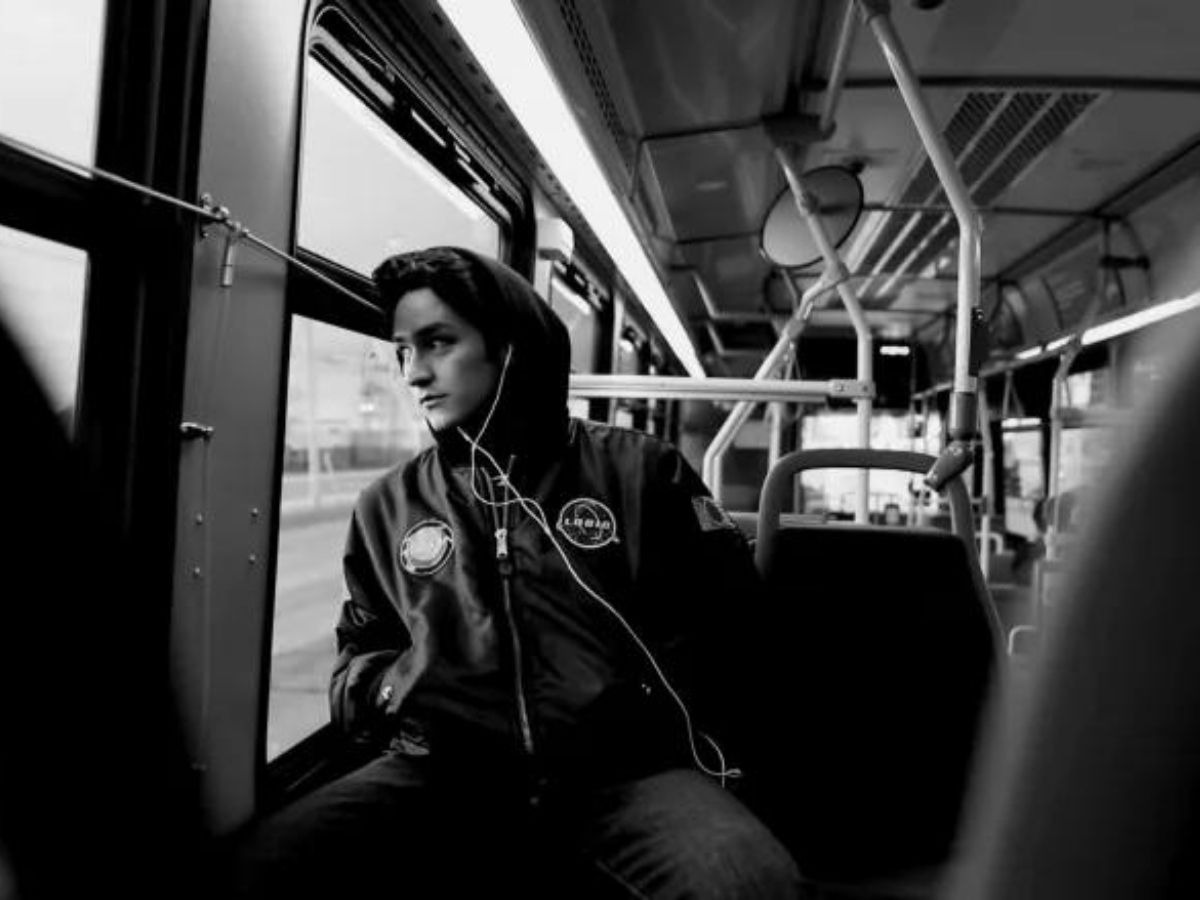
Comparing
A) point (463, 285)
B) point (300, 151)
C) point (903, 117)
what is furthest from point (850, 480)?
point (300, 151)

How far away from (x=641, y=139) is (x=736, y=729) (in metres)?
2.34

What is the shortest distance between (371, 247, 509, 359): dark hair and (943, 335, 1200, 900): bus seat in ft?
4.78

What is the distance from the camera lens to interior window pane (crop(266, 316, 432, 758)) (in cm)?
173

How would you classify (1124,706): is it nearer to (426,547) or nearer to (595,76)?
(426,547)

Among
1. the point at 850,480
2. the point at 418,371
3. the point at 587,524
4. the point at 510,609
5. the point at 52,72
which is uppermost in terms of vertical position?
the point at 52,72

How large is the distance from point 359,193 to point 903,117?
6.67 ft

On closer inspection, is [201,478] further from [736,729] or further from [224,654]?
[736,729]

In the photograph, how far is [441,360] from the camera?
1.64 meters

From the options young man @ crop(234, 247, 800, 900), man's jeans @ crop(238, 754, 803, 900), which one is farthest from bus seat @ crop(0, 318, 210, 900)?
young man @ crop(234, 247, 800, 900)

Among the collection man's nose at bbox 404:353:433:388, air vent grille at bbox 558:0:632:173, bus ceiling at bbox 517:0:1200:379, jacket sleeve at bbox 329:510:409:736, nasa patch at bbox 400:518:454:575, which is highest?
bus ceiling at bbox 517:0:1200:379

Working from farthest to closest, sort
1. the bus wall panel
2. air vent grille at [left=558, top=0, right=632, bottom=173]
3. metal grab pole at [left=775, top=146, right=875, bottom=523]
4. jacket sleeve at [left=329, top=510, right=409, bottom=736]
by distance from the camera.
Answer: metal grab pole at [left=775, top=146, right=875, bottom=523] → air vent grille at [left=558, top=0, right=632, bottom=173] → jacket sleeve at [left=329, top=510, right=409, bottom=736] → the bus wall panel

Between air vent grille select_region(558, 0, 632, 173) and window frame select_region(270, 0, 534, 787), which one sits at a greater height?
air vent grille select_region(558, 0, 632, 173)

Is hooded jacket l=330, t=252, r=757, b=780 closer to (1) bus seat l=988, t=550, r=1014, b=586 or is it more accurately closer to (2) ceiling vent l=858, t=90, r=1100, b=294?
(2) ceiling vent l=858, t=90, r=1100, b=294

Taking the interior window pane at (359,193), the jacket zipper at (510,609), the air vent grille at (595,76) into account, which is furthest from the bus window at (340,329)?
the air vent grille at (595,76)
